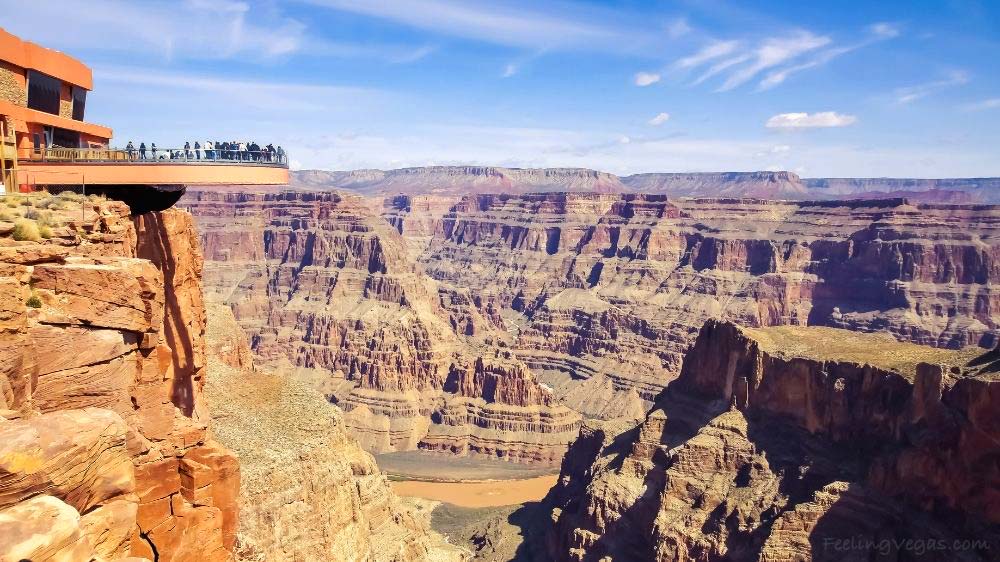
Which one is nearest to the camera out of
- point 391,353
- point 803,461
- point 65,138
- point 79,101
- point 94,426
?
point 94,426

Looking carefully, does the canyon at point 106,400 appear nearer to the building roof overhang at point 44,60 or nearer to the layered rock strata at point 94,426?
the layered rock strata at point 94,426

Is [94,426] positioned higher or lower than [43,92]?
lower

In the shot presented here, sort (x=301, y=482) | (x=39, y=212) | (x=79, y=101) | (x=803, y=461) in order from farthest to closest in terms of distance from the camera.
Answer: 1. (x=803, y=461)
2. (x=301, y=482)
3. (x=79, y=101)
4. (x=39, y=212)

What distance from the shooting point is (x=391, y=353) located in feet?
506

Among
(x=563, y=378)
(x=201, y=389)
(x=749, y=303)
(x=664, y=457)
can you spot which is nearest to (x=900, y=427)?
(x=664, y=457)

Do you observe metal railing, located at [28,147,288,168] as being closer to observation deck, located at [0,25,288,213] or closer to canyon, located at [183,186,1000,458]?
observation deck, located at [0,25,288,213]

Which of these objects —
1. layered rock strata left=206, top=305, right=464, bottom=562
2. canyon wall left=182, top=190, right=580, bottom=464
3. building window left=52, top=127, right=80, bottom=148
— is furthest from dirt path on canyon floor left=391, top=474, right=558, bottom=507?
building window left=52, top=127, right=80, bottom=148

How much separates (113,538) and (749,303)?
191 m

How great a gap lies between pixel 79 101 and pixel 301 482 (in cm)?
2457

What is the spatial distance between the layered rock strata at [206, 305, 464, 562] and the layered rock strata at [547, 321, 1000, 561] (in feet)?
57.1

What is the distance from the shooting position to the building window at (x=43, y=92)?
3417 centimetres

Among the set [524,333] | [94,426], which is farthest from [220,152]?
[524,333]

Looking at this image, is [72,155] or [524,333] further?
[524,333]

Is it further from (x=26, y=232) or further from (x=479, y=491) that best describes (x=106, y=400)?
(x=479, y=491)
